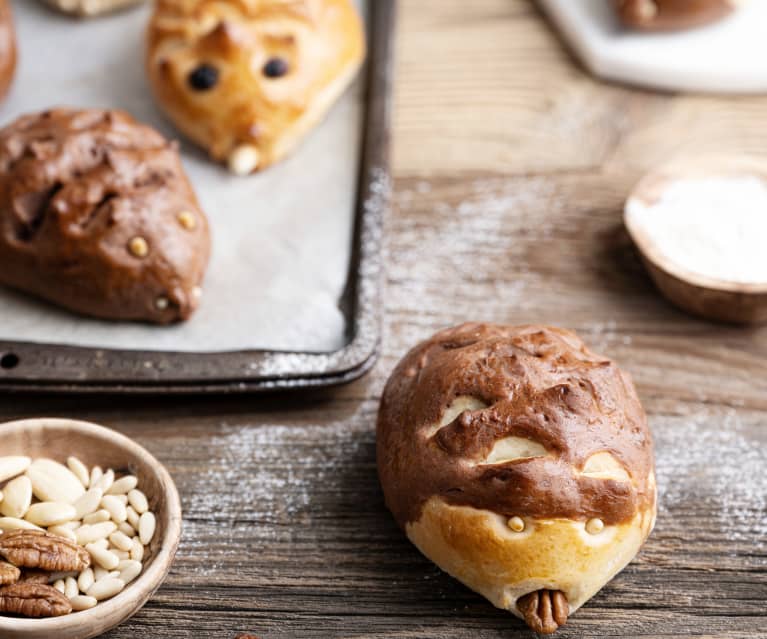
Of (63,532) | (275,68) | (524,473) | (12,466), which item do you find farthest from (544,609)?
(275,68)

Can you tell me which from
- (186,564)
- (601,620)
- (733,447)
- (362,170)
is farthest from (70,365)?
(733,447)

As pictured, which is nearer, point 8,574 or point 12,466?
point 8,574

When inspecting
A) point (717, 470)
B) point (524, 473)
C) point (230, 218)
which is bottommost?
point (717, 470)

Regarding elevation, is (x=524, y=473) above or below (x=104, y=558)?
above

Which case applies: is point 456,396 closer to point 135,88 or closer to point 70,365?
point 70,365

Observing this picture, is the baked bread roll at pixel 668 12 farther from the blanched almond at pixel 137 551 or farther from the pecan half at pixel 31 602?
the pecan half at pixel 31 602

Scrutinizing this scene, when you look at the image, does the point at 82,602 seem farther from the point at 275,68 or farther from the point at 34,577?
the point at 275,68

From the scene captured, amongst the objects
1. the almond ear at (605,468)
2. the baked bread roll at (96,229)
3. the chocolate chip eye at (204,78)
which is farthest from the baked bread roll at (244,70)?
the almond ear at (605,468)
